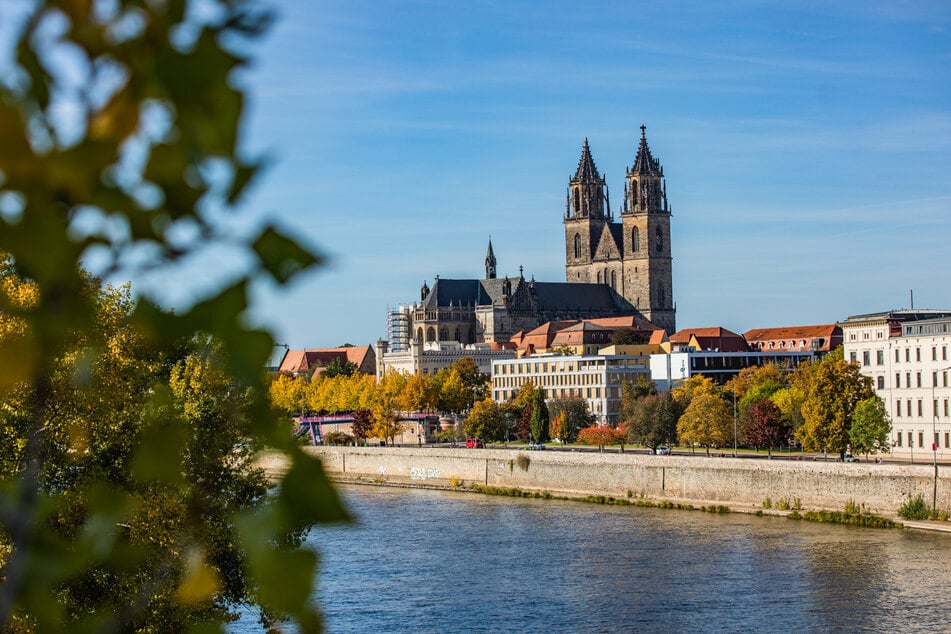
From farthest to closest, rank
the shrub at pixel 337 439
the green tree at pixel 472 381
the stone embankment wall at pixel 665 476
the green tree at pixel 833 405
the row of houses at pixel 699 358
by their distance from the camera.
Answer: the green tree at pixel 472 381
the shrub at pixel 337 439
the row of houses at pixel 699 358
the green tree at pixel 833 405
the stone embankment wall at pixel 665 476

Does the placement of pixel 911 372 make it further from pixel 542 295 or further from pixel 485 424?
pixel 542 295

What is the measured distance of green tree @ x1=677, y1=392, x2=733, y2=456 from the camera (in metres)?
66.4

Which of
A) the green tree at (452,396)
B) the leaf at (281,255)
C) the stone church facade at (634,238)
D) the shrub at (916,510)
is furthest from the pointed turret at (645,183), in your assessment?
the leaf at (281,255)

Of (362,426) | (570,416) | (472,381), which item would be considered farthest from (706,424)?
(472,381)

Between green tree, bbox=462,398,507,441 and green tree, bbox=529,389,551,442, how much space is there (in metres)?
3.21

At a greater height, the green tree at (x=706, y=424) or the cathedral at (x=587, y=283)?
the cathedral at (x=587, y=283)

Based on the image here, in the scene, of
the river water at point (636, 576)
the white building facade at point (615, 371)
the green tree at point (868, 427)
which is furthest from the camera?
the white building facade at point (615, 371)

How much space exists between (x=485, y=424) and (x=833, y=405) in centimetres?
3251

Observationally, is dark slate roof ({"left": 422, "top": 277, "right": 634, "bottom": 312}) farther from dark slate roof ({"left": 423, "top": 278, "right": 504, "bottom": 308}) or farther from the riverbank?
the riverbank

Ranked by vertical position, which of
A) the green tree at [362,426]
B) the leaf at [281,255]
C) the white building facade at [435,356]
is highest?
the white building facade at [435,356]

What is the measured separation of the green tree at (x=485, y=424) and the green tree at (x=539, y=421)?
321cm

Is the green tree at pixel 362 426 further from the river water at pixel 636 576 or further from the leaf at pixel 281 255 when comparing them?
the leaf at pixel 281 255

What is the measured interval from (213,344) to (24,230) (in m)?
0.28

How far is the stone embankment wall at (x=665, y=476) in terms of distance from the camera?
45.7m
